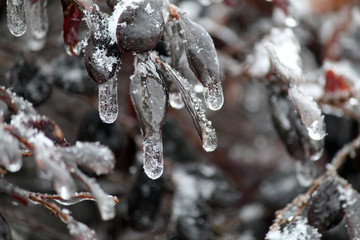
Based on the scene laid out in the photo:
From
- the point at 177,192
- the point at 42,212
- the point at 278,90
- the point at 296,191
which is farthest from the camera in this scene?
the point at 42,212

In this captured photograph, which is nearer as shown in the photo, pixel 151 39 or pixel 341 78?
pixel 151 39

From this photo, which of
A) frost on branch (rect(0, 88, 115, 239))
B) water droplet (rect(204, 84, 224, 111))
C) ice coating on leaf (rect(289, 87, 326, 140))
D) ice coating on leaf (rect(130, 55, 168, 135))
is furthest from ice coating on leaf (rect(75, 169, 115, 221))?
ice coating on leaf (rect(289, 87, 326, 140))

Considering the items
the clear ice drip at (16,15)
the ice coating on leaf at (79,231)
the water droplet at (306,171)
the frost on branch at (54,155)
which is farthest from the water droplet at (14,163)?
the water droplet at (306,171)

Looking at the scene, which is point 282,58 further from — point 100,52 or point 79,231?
point 79,231

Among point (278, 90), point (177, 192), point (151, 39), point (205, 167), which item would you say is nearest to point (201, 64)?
point (151, 39)

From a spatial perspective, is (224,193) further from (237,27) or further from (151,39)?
(237,27)

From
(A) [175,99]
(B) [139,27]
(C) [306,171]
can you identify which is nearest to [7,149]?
(B) [139,27]
